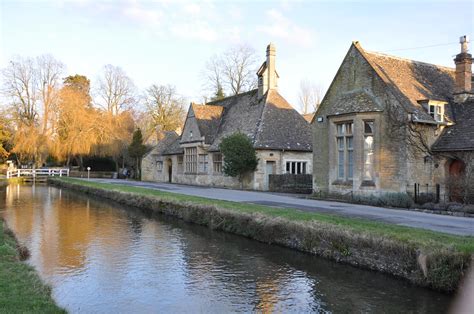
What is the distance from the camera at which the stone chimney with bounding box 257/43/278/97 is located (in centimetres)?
3706

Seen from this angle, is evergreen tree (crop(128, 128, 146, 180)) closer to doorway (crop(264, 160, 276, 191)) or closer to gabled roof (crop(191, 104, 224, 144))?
gabled roof (crop(191, 104, 224, 144))

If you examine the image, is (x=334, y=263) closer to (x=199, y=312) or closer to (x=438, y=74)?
(x=199, y=312)

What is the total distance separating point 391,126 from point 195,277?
583 inches

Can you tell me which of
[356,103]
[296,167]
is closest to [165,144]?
[296,167]

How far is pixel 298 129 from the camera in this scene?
3616 cm

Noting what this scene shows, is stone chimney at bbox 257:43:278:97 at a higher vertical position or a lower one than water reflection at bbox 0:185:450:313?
higher

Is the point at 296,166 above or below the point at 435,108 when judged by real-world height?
below

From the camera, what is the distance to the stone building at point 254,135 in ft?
110

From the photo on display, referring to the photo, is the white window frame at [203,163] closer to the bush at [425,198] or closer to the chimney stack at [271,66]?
the chimney stack at [271,66]

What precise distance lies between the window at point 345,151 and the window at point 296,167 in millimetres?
10005

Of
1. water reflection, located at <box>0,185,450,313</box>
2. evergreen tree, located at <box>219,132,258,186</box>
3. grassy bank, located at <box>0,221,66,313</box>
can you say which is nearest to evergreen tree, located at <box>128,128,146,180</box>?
evergreen tree, located at <box>219,132,258,186</box>

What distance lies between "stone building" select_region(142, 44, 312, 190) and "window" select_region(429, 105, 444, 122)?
12.8 meters

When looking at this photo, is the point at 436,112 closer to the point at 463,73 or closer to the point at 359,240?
the point at 463,73

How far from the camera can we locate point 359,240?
1141 centimetres
